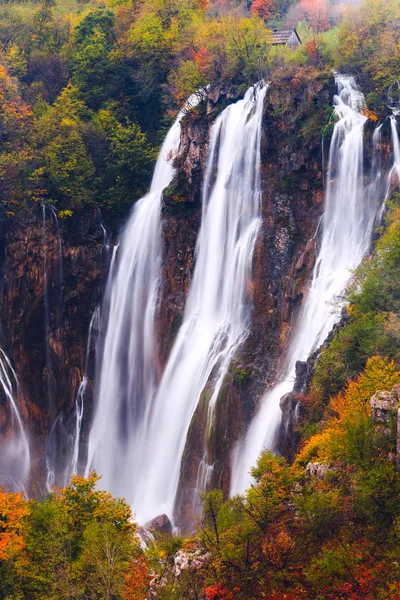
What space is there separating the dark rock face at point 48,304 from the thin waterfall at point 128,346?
1.49 m

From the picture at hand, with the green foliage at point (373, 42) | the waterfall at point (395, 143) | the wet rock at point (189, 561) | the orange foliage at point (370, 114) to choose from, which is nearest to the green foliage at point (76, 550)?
the wet rock at point (189, 561)

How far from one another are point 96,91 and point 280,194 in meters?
18.8

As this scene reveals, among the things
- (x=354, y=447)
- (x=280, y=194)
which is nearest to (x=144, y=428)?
(x=280, y=194)

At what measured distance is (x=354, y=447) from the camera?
16469 millimetres

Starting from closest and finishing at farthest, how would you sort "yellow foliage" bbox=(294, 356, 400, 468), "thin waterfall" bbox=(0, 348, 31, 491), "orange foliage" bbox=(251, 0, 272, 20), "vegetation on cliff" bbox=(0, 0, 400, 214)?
"yellow foliage" bbox=(294, 356, 400, 468), "thin waterfall" bbox=(0, 348, 31, 491), "vegetation on cliff" bbox=(0, 0, 400, 214), "orange foliage" bbox=(251, 0, 272, 20)

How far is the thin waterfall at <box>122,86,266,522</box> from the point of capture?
31812 millimetres

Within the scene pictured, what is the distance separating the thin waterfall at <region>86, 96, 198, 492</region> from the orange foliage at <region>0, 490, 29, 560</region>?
14.0 meters

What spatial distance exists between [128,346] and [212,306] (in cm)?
612

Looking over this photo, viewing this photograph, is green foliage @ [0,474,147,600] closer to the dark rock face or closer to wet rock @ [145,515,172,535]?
wet rock @ [145,515,172,535]

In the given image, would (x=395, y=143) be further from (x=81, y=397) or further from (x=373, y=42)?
(x=81, y=397)

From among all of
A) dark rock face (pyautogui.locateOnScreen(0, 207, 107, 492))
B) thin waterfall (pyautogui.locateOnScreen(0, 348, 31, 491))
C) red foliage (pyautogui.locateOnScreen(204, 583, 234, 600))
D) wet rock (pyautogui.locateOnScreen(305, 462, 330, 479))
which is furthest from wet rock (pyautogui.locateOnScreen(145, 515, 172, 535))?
thin waterfall (pyautogui.locateOnScreen(0, 348, 31, 491))

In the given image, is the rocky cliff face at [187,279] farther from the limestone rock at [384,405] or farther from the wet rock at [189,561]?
the limestone rock at [384,405]

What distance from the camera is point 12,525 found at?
19797 millimetres

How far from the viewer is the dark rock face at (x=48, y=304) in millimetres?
39500
